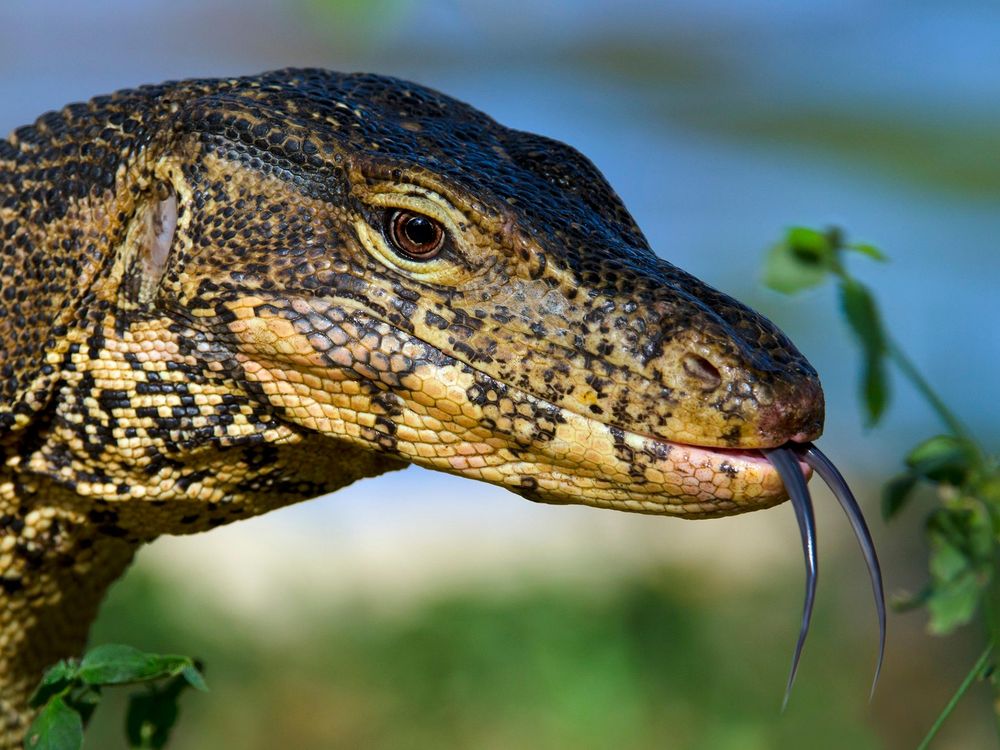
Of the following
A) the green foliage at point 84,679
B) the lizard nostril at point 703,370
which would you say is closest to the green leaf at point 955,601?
the lizard nostril at point 703,370

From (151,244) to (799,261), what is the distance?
1.43 m

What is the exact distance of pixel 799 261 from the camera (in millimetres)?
3150

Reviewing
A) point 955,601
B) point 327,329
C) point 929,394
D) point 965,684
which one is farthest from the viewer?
point 955,601

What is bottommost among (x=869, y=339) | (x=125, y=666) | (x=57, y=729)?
(x=57, y=729)

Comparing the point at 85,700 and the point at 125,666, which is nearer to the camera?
the point at 125,666

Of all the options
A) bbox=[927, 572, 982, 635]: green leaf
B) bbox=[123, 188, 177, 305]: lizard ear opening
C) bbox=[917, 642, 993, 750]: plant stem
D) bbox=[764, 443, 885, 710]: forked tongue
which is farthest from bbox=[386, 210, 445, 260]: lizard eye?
bbox=[927, 572, 982, 635]: green leaf

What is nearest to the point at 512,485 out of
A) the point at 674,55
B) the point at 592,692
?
the point at 592,692

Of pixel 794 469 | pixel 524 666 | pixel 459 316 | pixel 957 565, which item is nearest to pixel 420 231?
pixel 459 316

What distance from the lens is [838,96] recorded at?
28.9m

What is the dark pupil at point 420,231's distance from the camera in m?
2.75

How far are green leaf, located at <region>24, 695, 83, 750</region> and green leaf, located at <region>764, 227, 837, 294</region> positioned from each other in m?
1.72

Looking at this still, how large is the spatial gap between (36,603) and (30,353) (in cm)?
74

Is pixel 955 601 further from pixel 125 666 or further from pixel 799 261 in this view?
pixel 125 666

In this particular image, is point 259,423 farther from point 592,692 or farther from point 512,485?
point 592,692
